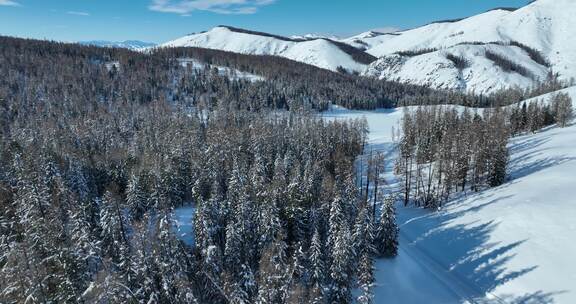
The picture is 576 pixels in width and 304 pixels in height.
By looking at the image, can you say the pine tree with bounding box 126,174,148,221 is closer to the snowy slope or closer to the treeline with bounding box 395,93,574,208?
the snowy slope

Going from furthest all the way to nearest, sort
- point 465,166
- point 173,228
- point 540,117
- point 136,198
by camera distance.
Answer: point 540,117 < point 465,166 < point 136,198 < point 173,228

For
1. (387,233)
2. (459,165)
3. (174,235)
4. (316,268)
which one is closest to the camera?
(174,235)

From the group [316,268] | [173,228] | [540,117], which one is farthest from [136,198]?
[540,117]

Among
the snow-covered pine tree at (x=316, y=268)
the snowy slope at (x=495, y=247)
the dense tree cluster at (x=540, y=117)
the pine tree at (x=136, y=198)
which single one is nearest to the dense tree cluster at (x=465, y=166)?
the snowy slope at (x=495, y=247)

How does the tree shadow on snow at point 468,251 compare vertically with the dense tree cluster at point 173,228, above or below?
below

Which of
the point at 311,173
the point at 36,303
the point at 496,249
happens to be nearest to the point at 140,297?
the point at 36,303

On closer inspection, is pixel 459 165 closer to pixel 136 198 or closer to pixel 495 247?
pixel 495 247

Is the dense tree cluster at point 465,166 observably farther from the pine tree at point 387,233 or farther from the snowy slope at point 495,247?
the pine tree at point 387,233

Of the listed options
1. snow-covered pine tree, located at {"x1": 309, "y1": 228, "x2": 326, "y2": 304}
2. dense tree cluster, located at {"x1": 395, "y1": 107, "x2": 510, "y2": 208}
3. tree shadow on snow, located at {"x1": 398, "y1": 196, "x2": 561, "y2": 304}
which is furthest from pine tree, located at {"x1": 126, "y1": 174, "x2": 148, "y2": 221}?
dense tree cluster, located at {"x1": 395, "y1": 107, "x2": 510, "y2": 208}

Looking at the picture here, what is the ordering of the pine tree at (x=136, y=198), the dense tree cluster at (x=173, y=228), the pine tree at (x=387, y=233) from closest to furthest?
the dense tree cluster at (x=173, y=228)
the pine tree at (x=387, y=233)
the pine tree at (x=136, y=198)
